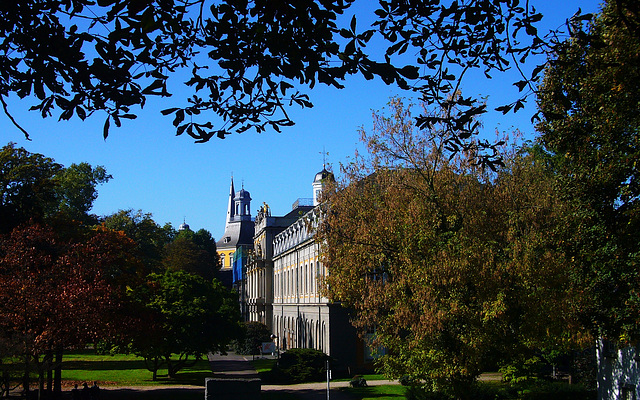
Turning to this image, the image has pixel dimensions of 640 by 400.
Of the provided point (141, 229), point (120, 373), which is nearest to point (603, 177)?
point (120, 373)

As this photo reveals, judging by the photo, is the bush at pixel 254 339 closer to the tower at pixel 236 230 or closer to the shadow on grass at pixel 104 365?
the shadow on grass at pixel 104 365

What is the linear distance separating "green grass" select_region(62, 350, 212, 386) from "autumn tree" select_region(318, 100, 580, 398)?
16.3 m

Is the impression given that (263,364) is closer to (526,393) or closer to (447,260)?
(526,393)

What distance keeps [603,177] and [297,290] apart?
4210 cm

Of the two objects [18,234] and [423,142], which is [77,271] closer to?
[18,234]

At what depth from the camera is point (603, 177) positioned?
→ 1572cm

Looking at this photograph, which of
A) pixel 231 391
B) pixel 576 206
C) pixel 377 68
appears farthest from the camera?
pixel 576 206

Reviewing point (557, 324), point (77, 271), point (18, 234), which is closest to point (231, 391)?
point (557, 324)

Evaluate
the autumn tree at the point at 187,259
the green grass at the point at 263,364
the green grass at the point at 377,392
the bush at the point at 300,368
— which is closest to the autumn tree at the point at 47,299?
the green grass at the point at 377,392

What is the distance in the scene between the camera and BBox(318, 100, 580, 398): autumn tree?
66.7 ft

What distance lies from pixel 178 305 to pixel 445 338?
1969cm

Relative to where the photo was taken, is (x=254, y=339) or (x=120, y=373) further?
(x=254, y=339)

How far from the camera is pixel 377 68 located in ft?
22.2

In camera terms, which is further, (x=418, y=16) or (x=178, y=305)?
(x=178, y=305)
